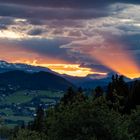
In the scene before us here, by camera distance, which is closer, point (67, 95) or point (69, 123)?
point (69, 123)

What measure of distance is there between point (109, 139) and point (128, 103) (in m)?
34.4

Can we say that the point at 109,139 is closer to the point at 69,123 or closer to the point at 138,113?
the point at 69,123

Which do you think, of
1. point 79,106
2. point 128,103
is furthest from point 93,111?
point 128,103

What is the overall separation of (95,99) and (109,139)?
12.2ft

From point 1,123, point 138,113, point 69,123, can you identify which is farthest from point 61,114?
point 138,113

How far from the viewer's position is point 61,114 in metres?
44.0

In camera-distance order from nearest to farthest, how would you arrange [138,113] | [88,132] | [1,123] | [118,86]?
1. [88,132]
2. [1,123]
3. [138,113]
4. [118,86]

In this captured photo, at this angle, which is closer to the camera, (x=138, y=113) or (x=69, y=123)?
(x=69, y=123)

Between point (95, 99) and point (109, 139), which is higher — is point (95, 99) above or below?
above

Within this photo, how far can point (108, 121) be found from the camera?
143ft

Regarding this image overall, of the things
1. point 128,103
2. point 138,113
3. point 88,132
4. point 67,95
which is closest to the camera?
point 88,132

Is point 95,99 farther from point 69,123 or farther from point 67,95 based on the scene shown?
point 67,95

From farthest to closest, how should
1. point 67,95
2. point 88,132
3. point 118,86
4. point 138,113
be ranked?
point 67,95 → point 118,86 → point 138,113 → point 88,132

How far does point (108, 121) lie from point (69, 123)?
3210 mm
